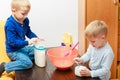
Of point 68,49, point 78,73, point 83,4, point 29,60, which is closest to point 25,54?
point 29,60

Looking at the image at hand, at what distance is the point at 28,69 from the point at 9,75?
0.15 metres

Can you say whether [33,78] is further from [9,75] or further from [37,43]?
[37,43]

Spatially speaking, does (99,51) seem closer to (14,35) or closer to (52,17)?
(14,35)

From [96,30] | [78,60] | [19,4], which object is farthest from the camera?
[19,4]

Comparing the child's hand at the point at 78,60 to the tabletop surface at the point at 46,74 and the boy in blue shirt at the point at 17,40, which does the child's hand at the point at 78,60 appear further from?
the boy in blue shirt at the point at 17,40

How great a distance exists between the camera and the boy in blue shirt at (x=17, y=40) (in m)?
2.14

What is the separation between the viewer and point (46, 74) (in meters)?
2.05

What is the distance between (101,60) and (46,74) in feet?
1.38

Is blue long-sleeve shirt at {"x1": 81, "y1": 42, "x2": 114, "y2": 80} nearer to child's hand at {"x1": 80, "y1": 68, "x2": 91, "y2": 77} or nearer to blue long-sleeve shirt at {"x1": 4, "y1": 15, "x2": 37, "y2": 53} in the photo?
child's hand at {"x1": 80, "y1": 68, "x2": 91, "y2": 77}

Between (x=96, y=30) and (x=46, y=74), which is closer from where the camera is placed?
(x=96, y=30)

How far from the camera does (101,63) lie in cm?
196

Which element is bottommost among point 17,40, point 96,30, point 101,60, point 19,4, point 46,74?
point 46,74

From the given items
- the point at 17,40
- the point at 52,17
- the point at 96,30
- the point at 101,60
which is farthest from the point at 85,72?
the point at 52,17

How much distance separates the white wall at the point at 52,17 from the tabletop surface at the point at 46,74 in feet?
3.21
